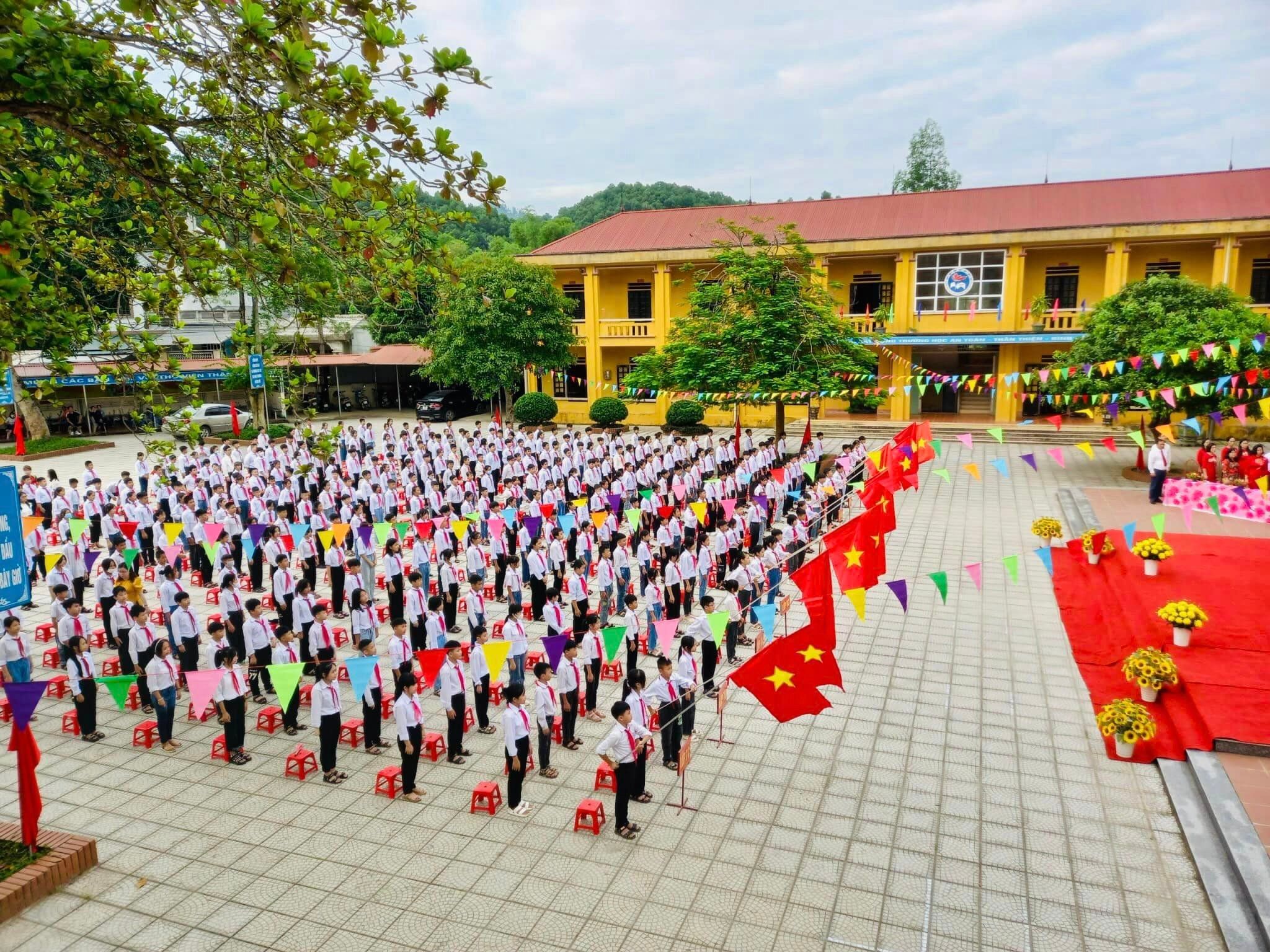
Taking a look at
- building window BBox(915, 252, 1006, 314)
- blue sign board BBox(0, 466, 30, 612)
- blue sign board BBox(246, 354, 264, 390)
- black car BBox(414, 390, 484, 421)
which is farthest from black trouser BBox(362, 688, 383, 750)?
black car BBox(414, 390, 484, 421)

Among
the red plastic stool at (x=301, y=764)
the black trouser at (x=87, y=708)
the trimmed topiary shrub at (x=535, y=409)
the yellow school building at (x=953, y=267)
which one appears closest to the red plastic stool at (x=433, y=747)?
the red plastic stool at (x=301, y=764)

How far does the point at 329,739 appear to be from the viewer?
23.3 ft

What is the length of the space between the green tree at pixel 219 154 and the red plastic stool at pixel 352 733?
3.61 meters

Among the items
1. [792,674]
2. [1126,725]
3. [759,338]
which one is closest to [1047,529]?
[1126,725]

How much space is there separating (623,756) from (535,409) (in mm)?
21674

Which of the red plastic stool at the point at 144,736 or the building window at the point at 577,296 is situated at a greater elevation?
the building window at the point at 577,296

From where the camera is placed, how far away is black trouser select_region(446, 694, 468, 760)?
7305mm

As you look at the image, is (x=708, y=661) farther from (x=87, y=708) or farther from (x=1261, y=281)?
(x=1261, y=281)

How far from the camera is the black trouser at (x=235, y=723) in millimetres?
7371

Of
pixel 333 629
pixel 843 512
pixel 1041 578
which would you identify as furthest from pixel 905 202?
pixel 333 629

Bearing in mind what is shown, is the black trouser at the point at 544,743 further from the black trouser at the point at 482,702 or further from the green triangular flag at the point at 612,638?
the black trouser at the point at 482,702

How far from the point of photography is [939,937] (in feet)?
17.3

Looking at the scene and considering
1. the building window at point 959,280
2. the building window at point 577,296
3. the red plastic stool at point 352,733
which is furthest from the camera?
the building window at point 577,296

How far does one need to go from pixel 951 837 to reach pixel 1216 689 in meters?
3.89
